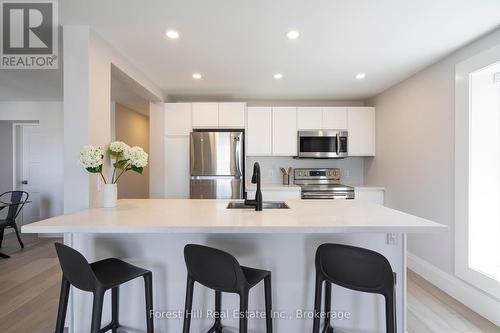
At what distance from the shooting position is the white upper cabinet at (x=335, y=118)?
3.95 meters

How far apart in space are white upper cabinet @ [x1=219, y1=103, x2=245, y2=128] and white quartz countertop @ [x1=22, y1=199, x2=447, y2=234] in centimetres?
216

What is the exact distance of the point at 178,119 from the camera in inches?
149

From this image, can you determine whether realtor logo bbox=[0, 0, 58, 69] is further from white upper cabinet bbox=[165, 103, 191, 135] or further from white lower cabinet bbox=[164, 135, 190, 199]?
white lower cabinet bbox=[164, 135, 190, 199]

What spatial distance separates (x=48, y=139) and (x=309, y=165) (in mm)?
4713

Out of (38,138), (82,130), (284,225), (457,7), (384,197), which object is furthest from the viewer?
(38,138)

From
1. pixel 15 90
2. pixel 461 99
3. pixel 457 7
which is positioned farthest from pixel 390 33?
pixel 15 90

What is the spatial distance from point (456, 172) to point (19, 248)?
18.7 feet

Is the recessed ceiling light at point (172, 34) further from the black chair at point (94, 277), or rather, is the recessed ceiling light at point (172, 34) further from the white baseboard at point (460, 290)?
the white baseboard at point (460, 290)

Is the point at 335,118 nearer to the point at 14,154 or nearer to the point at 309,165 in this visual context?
the point at 309,165

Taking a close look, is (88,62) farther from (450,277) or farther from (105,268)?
(450,277)

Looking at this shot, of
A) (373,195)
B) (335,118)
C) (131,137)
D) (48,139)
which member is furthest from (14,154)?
(373,195)

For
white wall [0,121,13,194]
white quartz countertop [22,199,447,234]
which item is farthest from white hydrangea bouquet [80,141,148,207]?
white wall [0,121,13,194]

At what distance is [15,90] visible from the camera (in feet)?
12.7

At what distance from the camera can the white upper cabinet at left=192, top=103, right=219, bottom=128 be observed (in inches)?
149
